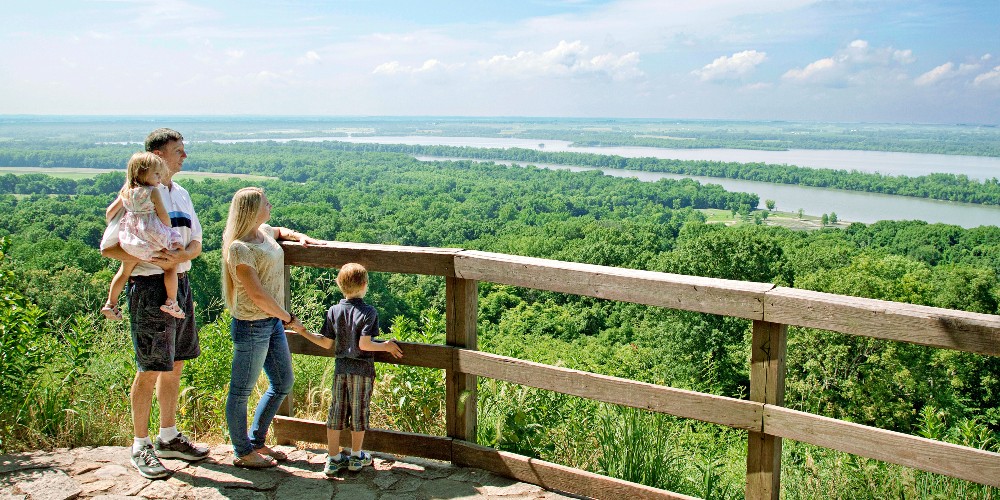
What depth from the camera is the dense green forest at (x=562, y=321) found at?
386 centimetres

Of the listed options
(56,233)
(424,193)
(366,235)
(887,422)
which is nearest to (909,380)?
(887,422)

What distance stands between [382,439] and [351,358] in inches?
21.9

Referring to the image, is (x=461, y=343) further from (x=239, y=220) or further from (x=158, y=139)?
(x=158, y=139)

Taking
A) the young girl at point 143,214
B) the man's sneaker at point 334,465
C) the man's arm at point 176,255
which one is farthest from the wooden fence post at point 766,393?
the young girl at point 143,214

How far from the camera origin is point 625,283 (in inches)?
122

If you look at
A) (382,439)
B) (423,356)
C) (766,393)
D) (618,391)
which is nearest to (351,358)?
(423,356)

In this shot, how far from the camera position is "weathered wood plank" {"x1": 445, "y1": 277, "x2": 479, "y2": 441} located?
3.50 m

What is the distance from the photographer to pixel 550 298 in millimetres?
47969

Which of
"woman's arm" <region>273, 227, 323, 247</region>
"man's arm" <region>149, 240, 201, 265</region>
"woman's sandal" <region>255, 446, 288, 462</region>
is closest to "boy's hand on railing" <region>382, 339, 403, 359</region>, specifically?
"woman's arm" <region>273, 227, 323, 247</region>

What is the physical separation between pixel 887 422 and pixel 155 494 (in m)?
25.9

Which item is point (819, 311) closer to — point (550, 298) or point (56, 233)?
point (550, 298)

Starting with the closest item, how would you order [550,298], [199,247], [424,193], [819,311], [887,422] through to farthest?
[819,311] → [199,247] → [887,422] → [550,298] → [424,193]

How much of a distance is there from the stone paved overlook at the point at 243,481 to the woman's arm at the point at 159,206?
1.16 m

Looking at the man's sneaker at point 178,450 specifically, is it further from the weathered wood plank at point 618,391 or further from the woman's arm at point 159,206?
the weathered wood plank at point 618,391
